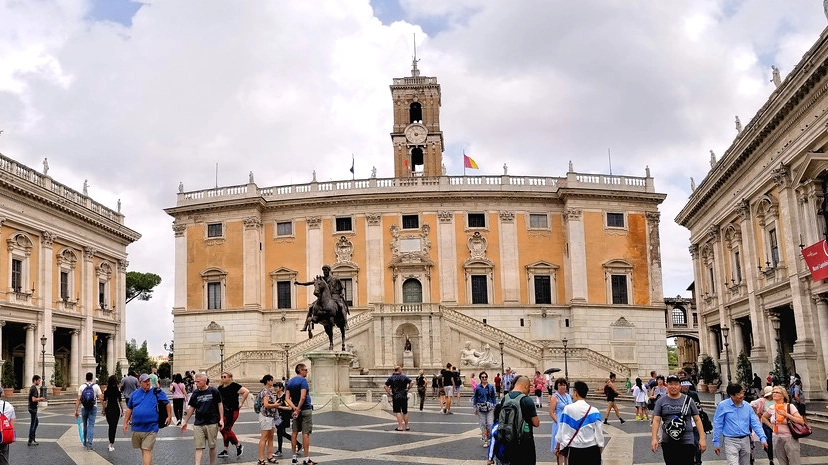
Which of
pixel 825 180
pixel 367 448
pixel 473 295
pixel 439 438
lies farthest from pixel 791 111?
pixel 473 295

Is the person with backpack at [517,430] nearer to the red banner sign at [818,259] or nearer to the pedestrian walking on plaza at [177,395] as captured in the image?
the pedestrian walking on plaza at [177,395]

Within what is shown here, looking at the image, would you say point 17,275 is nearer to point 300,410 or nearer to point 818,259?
point 300,410

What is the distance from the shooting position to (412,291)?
161 ft

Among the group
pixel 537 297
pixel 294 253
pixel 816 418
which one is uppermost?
pixel 294 253

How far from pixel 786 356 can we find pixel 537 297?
1887cm

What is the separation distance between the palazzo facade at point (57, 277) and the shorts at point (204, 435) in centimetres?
2831

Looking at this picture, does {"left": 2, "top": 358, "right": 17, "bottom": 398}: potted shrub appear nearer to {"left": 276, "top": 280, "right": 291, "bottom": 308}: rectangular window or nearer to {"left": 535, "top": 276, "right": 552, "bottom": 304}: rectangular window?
{"left": 276, "top": 280, "right": 291, "bottom": 308}: rectangular window

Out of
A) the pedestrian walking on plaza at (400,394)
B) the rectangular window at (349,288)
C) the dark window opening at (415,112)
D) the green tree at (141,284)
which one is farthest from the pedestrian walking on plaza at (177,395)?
the green tree at (141,284)

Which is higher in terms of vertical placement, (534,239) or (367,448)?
(534,239)

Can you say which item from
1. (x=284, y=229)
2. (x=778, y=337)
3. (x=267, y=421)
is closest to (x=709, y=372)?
(x=778, y=337)

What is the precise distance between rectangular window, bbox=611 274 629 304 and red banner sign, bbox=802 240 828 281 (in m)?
23.1

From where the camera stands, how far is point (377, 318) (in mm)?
43969

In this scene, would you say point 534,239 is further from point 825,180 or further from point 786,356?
point 825,180

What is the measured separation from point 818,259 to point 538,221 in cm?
2569
